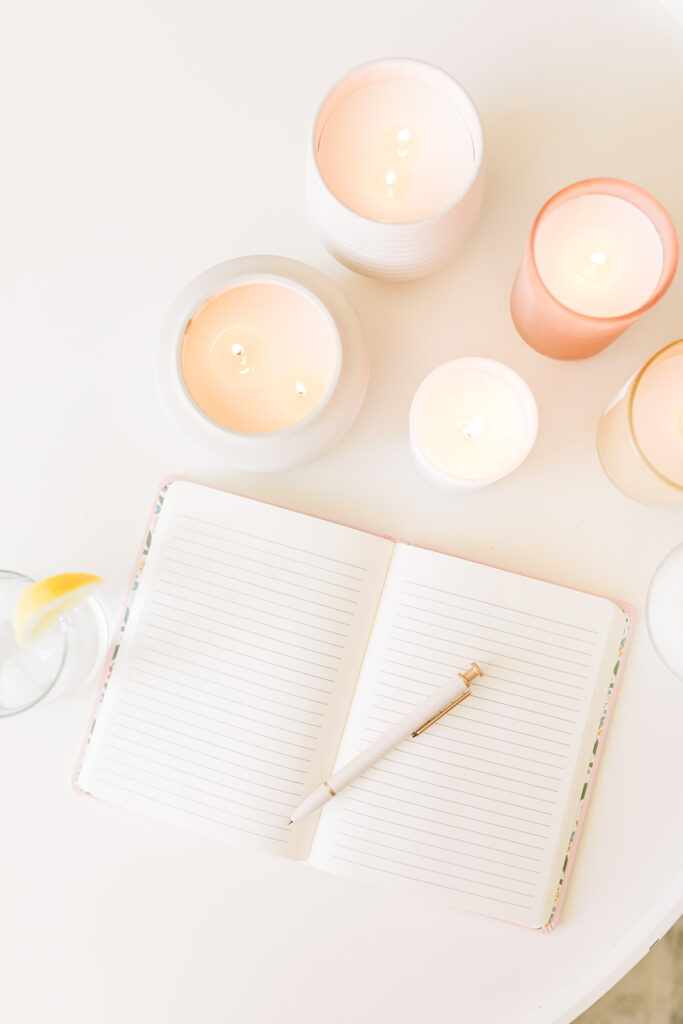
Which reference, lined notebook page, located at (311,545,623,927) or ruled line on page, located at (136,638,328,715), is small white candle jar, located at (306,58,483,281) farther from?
ruled line on page, located at (136,638,328,715)

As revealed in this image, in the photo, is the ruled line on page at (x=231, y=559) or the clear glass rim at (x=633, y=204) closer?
the clear glass rim at (x=633, y=204)

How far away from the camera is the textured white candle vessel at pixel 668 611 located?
67 cm

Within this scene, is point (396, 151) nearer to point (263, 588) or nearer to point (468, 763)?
point (263, 588)

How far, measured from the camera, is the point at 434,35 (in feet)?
2.41

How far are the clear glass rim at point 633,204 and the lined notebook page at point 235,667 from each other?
0.28 m

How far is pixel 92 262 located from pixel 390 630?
0.47 metres

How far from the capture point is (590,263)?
68cm

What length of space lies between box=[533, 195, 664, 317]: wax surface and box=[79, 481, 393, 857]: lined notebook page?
0.97ft

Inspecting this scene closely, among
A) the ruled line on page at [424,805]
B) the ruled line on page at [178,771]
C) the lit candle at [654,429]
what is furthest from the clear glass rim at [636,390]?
the ruled line on page at [178,771]

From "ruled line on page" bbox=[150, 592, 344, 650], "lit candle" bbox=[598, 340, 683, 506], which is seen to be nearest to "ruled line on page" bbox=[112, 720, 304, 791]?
"ruled line on page" bbox=[150, 592, 344, 650]

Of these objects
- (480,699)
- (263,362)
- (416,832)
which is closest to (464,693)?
(480,699)

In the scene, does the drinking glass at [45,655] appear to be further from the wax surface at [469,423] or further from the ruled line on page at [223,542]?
the wax surface at [469,423]

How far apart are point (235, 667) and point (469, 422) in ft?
1.05

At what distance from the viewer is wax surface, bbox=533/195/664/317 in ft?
2.17
